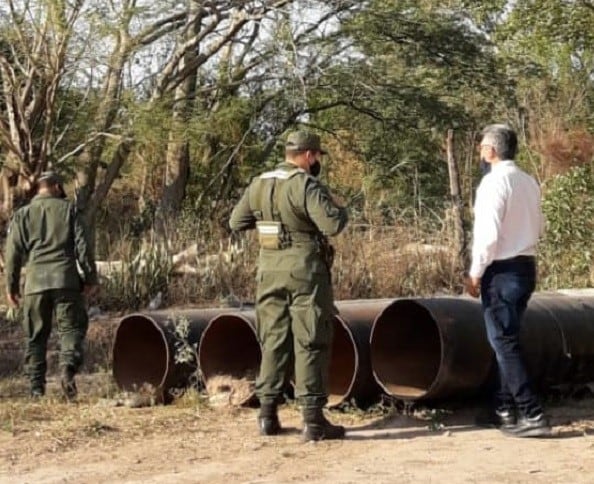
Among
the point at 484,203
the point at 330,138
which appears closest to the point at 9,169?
the point at 330,138

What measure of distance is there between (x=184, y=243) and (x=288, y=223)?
26.0 feet

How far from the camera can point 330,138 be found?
20.5m

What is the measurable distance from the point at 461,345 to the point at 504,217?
1.04 m

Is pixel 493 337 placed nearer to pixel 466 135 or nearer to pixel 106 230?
pixel 106 230

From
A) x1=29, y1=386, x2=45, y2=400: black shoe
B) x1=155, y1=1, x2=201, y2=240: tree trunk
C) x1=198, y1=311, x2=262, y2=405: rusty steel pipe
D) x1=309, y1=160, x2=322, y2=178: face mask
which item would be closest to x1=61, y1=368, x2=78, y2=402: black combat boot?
x1=29, y1=386, x2=45, y2=400: black shoe

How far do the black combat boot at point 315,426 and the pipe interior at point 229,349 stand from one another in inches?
58.5

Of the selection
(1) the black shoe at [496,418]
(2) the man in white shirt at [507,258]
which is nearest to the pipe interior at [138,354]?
(1) the black shoe at [496,418]

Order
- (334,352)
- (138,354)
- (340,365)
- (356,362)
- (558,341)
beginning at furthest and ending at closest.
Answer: (138,354) < (334,352) < (340,365) < (558,341) < (356,362)

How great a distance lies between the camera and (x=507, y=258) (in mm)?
6680

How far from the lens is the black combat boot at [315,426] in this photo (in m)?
6.70

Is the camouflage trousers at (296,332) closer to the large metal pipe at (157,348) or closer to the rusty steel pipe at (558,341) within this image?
the large metal pipe at (157,348)

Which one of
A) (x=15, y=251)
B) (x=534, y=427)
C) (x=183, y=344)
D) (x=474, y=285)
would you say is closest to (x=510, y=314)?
(x=474, y=285)

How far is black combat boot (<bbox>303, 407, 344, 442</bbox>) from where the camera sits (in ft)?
22.0

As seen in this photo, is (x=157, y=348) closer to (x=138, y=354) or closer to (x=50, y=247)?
(x=138, y=354)
